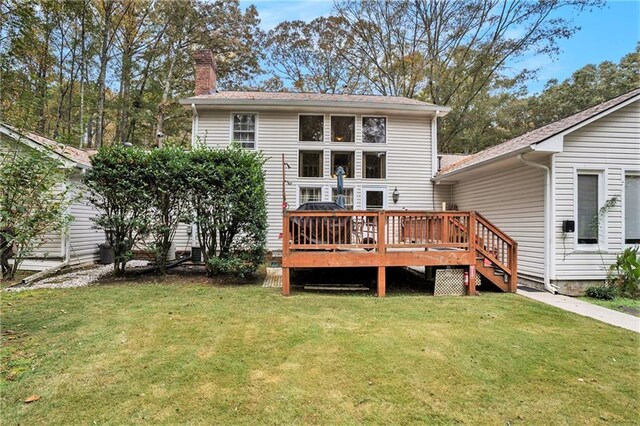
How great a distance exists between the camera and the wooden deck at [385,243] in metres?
5.92

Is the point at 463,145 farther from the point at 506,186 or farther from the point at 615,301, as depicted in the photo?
the point at 615,301

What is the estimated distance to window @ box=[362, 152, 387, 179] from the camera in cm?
1149

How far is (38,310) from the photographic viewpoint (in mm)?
4633

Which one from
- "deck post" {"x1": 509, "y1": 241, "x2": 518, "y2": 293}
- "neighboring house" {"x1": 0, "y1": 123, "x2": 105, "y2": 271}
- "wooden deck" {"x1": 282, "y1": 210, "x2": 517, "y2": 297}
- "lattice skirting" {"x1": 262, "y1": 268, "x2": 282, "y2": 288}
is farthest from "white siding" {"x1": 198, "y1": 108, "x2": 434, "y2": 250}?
"deck post" {"x1": 509, "y1": 241, "x2": 518, "y2": 293}

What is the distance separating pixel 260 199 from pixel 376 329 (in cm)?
396

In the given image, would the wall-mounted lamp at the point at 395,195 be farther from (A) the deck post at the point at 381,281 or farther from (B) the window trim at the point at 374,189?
(A) the deck post at the point at 381,281

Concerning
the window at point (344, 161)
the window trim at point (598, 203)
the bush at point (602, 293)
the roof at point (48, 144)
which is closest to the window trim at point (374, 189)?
the window at point (344, 161)

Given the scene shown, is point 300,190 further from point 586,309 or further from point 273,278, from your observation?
point 586,309

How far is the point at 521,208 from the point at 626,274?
2.26 m

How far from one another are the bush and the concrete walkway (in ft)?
1.88

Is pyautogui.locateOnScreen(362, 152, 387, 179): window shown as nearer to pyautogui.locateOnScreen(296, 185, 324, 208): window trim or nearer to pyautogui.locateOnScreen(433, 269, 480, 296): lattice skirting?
pyautogui.locateOnScreen(296, 185, 324, 208): window trim

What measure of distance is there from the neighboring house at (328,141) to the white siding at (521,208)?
3.05m

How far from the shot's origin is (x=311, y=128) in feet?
37.4

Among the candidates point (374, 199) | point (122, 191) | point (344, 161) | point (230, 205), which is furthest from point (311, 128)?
point (122, 191)
